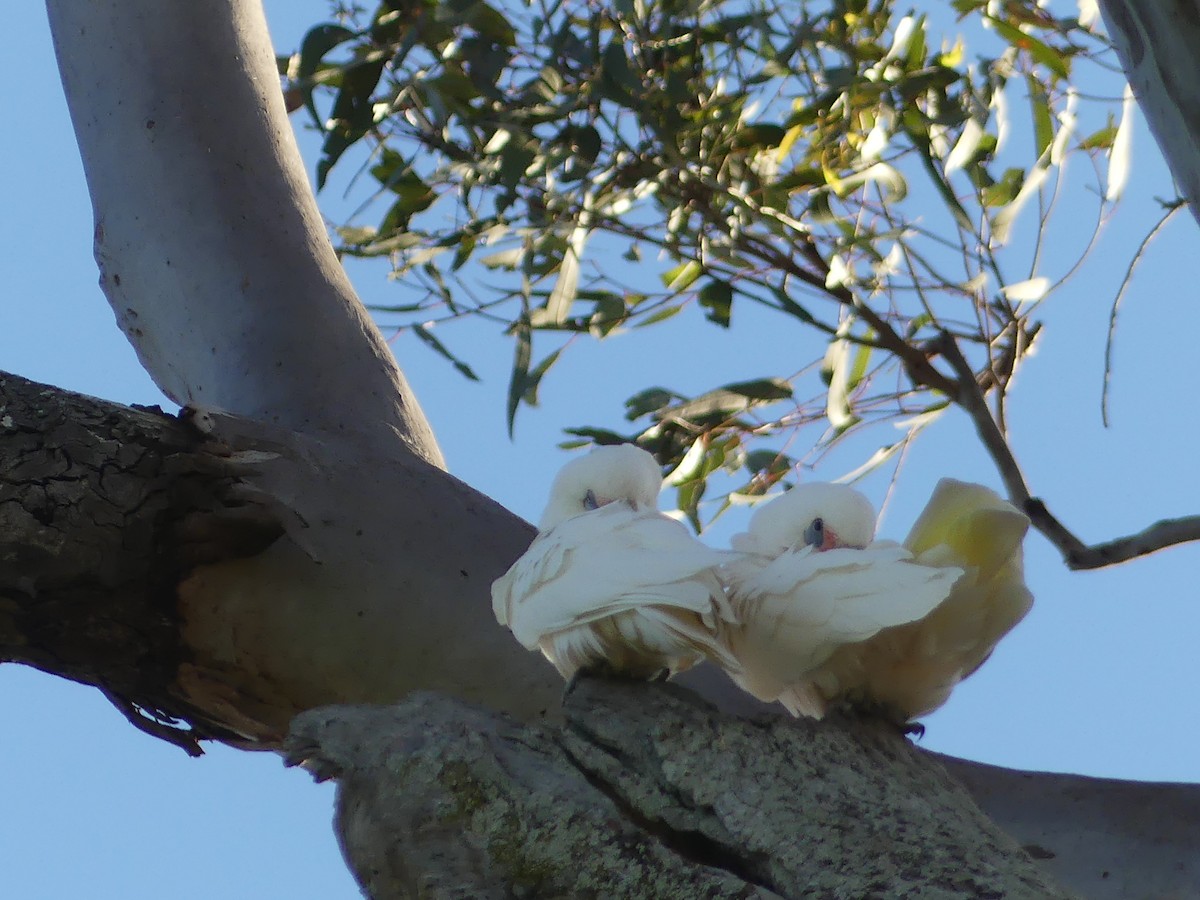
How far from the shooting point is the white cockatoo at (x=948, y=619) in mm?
933

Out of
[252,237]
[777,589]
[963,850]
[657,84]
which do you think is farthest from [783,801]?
[657,84]

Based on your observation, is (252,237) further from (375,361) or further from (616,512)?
(616,512)

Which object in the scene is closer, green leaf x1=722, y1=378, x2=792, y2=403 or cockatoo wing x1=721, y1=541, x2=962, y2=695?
cockatoo wing x1=721, y1=541, x2=962, y2=695

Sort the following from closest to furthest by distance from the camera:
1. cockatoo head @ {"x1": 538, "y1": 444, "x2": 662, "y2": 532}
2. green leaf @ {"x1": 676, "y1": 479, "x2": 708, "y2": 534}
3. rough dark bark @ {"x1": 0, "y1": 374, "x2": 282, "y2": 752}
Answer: rough dark bark @ {"x1": 0, "y1": 374, "x2": 282, "y2": 752}
cockatoo head @ {"x1": 538, "y1": 444, "x2": 662, "y2": 532}
green leaf @ {"x1": 676, "y1": 479, "x2": 708, "y2": 534}

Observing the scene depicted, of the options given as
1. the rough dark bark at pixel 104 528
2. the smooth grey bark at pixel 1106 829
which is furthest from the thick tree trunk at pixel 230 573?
the smooth grey bark at pixel 1106 829

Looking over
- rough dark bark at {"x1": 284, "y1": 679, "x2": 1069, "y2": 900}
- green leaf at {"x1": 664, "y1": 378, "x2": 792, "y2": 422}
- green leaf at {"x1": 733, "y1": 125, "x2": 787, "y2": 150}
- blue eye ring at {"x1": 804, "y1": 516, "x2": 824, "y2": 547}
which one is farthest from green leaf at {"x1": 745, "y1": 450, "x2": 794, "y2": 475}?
rough dark bark at {"x1": 284, "y1": 679, "x2": 1069, "y2": 900}

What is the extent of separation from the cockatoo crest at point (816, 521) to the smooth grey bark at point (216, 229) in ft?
1.22

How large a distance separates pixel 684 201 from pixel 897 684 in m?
0.73

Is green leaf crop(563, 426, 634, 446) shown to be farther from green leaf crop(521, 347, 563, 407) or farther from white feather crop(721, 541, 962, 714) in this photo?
white feather crop(721, 541, 962, 714)

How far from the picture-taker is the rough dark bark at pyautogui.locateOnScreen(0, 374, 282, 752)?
37.9 inches

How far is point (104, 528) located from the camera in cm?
97

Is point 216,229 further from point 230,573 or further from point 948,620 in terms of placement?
point 948,620

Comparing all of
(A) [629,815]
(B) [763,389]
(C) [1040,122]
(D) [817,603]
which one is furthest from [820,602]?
(C) [1040,122]

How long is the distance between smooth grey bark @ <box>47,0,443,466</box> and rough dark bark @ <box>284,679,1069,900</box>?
52 cm
